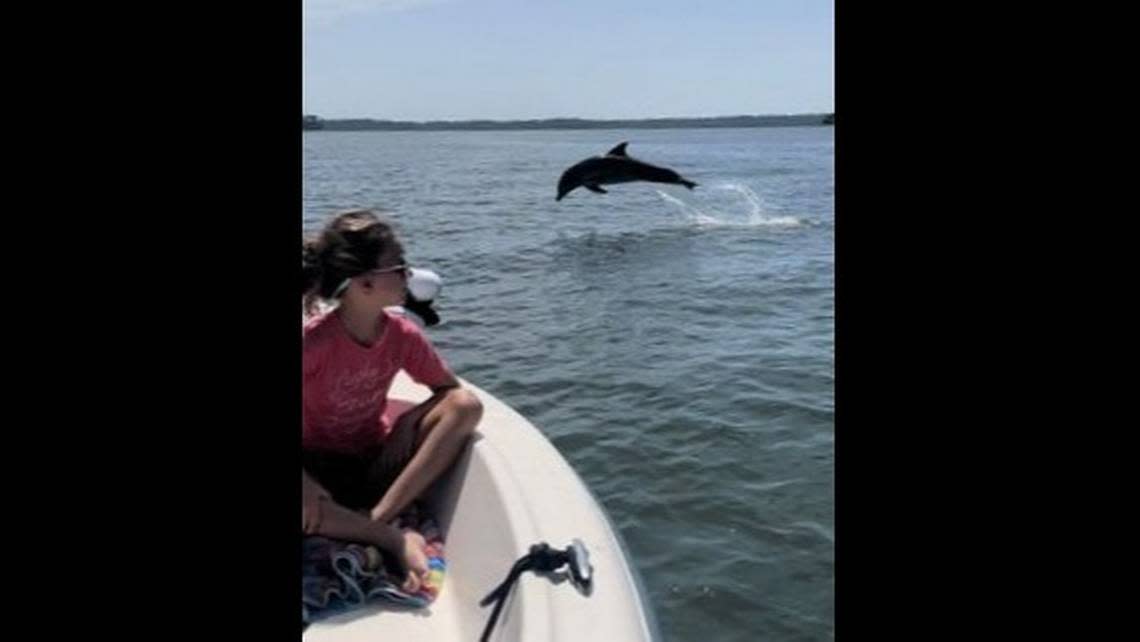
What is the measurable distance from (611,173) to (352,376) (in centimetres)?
1342

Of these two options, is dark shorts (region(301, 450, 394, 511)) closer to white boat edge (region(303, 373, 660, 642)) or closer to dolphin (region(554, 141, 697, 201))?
white boat edge (region(303, 373, 660, 642))

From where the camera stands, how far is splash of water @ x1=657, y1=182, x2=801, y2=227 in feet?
59.8

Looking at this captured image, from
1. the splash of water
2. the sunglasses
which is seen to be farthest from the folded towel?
the splash of water

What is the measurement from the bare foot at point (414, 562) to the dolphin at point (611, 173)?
13.2 meters

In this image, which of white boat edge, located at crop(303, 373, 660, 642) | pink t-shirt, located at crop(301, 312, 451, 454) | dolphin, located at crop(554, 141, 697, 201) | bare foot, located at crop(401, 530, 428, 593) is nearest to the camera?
white boat edge, located at crop(303, 373, 660, 642)

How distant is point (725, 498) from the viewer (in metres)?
5.45

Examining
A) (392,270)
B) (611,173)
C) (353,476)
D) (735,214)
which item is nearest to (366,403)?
(353,476)

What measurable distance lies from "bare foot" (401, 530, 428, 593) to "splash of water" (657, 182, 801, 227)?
14.9m

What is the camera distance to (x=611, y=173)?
1658 cm

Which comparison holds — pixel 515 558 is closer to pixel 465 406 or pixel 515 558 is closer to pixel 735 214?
pixel 465 406

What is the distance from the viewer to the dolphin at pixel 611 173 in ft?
53.8

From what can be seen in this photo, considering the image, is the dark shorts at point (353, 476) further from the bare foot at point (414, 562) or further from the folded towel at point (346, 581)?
the folded towel at point (346, 581)
